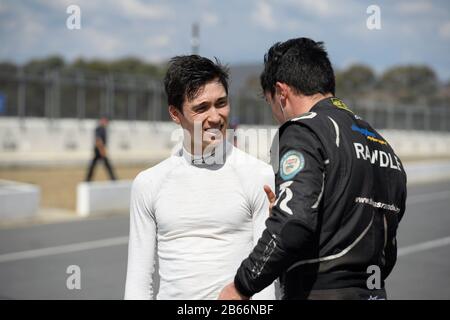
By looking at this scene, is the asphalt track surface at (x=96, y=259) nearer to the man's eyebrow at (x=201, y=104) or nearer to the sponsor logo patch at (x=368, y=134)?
the man's eyebrow at (x=201, y=104)

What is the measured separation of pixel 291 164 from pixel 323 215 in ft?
0.73

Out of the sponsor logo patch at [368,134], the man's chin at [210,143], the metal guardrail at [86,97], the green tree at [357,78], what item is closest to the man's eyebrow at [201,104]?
the man's chin at [210,143]

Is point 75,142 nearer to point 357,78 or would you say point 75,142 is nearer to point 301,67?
point 301,67

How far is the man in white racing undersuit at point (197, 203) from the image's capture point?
2.68 metres

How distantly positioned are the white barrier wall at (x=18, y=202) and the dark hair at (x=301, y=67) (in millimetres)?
10702

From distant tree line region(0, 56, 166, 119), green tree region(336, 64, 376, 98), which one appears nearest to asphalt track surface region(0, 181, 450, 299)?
distant tree line region(0, 56, 166, 119)

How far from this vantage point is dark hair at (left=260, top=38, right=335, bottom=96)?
2.60 metres

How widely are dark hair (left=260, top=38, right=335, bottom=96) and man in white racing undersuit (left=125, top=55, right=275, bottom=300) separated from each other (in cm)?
27

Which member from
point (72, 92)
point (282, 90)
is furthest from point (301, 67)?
point (72, 92)

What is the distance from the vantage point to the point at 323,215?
2352 mm

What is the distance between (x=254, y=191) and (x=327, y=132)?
0.47 metres

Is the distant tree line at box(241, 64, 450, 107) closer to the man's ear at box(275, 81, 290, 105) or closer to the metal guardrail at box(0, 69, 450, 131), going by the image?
the metal guardrail at box(0, 69, 450, 131)

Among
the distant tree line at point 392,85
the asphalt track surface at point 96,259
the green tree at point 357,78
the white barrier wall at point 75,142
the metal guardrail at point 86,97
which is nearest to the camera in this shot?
the asphalt track surface at point 96,259

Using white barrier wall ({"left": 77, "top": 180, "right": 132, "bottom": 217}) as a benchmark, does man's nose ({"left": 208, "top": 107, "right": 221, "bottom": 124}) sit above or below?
above
